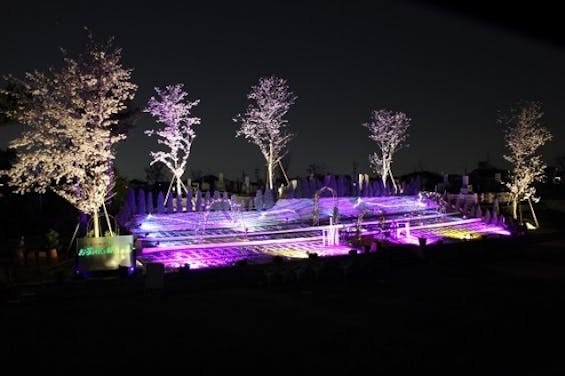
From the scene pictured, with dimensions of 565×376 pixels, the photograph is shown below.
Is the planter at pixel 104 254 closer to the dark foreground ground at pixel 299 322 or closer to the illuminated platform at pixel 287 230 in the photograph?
the dark foreground ground at pixel 299 322

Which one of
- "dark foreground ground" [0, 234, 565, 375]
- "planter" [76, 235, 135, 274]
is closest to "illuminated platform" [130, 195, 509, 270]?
"planter" [76, 235, 135, 274]

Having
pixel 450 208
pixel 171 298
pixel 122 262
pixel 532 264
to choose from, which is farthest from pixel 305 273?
pixel 450 208

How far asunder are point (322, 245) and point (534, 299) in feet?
30.1

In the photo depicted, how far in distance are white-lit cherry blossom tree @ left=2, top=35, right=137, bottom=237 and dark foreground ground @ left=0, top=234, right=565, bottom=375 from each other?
4.18 meters

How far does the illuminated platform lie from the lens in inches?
687

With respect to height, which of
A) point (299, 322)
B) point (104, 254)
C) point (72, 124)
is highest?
point (72, 124)

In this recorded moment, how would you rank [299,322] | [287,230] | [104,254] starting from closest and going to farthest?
[299,322] → [104,254] → [287,230]

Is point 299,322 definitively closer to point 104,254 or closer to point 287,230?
point 104,254

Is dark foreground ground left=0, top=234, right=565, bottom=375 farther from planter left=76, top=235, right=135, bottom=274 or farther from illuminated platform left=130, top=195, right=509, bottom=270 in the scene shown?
illuminated platform left=130, top=195, right=509, bottom=270

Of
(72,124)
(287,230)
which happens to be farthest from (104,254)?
(287,230)

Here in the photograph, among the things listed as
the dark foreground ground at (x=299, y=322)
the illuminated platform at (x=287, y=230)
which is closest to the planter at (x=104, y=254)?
the dark foreground ground at (x=299, y=322)

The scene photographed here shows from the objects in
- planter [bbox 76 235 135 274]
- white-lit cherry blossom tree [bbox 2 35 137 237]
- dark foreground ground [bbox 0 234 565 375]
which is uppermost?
white-lit cherry blossom tree [bbox 2 35 137 237]

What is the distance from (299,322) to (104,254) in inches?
252

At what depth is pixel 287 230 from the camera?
73.0 ft
